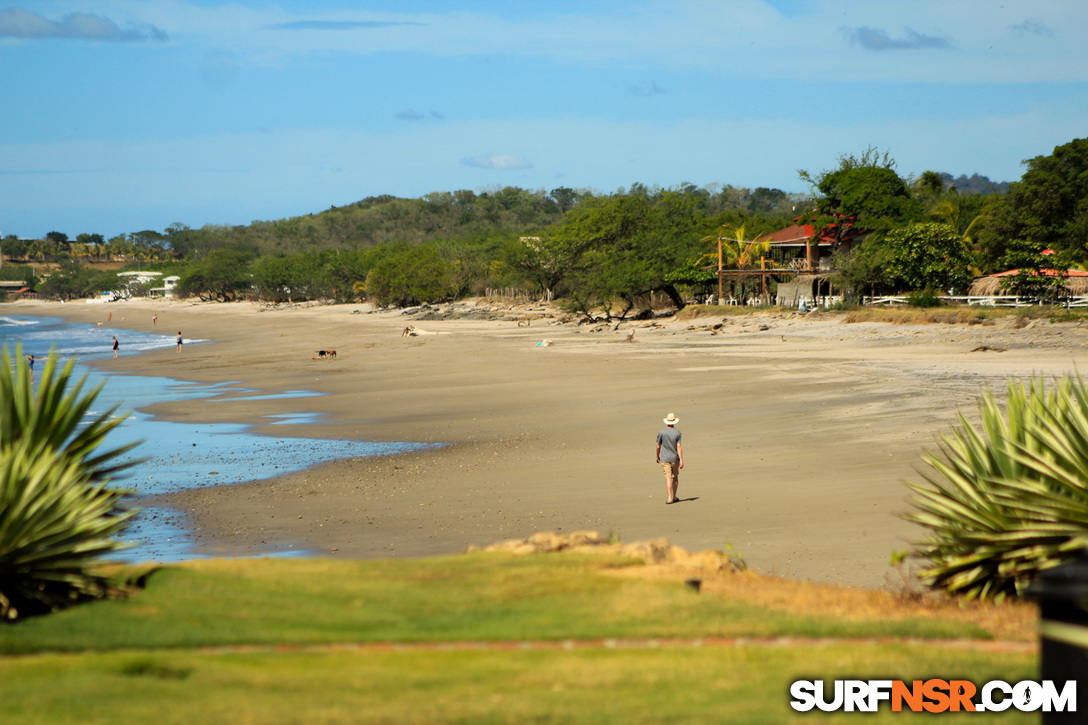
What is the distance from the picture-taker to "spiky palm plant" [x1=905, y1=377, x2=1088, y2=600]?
260 inches

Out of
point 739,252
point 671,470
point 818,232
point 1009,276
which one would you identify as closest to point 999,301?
point 1009,276

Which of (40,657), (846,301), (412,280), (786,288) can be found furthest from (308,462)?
(412,280)

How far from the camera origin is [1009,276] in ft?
145

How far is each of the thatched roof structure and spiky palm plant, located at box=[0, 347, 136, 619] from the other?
45.4 meters

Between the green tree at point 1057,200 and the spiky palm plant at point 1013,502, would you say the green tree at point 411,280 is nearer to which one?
the green tree at point 1057,200

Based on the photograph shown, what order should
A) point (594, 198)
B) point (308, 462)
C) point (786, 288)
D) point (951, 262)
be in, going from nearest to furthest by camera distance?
1. point (308, 462)
2. point (951, 262)
3. point (786, 288)
4. point (594, 198)

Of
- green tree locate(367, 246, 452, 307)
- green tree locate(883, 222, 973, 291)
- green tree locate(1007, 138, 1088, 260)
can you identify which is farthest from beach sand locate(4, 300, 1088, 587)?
green tree locate(367, 246, 452, 307)

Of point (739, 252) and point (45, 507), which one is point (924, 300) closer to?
point (739, 252)

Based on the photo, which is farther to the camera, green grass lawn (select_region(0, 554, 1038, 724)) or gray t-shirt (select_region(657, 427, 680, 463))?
gray t-shirt (select_region(657, 427, 680, 463))

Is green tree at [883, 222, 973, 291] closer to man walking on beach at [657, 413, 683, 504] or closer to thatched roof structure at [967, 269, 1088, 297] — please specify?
thatched roof structure at [967, 269, 1088, 297]

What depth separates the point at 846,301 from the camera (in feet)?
168

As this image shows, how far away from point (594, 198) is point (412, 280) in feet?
92.1

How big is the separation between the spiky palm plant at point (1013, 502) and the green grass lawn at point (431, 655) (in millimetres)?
1217

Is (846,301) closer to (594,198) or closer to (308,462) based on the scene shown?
(594,198)
